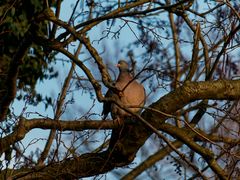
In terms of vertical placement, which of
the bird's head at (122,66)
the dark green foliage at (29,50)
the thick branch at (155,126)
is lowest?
the thick branch at (155,126)

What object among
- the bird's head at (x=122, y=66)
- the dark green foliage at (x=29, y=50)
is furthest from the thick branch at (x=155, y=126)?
the dark green foliage at (x=29, y=50)

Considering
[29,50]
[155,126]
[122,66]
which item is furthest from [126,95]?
[29,50]

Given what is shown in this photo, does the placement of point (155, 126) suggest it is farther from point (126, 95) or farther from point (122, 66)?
point (122, 66)

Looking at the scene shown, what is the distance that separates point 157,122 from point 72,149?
60 cm

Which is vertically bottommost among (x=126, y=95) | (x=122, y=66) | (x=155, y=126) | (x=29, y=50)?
(x=155, y=126)

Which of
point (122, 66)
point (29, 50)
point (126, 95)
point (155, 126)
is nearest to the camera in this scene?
point (155, 126)

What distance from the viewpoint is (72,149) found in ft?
15.2

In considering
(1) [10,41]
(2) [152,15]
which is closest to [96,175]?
(2) [152,15]

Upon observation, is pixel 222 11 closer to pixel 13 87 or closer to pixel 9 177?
pixel 13 87

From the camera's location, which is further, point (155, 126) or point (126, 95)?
point (126, 95)

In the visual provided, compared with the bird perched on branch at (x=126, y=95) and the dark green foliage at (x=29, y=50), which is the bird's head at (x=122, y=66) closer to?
the bird perched on branch at (x=126, y=95)

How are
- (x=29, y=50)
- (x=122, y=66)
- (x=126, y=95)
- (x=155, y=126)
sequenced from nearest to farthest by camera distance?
(x=155, y=126)
(x=126, y=95)
(x=122, y=66)
(x=29, y=50)

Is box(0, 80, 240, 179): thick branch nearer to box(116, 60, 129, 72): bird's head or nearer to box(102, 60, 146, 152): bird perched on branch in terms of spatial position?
box(102, 60, 146, 152): bird perched on branch

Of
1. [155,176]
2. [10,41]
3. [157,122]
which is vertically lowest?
[157,122]
